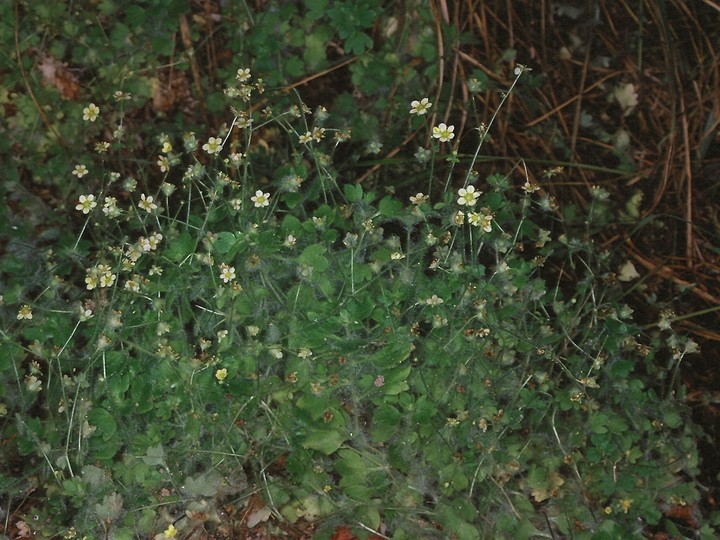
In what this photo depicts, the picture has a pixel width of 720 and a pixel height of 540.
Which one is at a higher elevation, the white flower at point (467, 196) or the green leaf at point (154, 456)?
the white flower at point (467, 196)

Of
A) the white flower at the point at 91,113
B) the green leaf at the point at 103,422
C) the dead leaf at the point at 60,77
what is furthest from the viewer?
the dead leaf at the point at 60,77

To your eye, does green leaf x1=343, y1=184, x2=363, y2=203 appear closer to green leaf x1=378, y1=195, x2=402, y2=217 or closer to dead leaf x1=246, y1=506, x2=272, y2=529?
green leaf x1=378, y1=195, x2=402, y2=217

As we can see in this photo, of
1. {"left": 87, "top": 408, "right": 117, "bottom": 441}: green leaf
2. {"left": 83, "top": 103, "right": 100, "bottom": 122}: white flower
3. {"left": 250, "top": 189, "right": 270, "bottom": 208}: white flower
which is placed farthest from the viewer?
{"left": 83, "top": 103, "right": 100, "bottom": 122}: white flower

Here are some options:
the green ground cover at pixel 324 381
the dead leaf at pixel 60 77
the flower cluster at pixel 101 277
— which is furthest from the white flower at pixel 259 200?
the dead leaf at pixel 60 77

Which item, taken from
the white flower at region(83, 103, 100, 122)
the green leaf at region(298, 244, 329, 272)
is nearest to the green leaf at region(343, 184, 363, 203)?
the green leaf at region(298, 244, 329, 272)

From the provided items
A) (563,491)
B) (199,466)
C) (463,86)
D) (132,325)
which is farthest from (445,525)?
(463,86)

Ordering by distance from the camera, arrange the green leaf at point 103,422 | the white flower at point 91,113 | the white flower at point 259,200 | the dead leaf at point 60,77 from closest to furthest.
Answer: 1. the green leaf at point 103,422
2. the white flower at point 259,200
3. the white flower at point 91,113
4. the dead leaf at point 60,77

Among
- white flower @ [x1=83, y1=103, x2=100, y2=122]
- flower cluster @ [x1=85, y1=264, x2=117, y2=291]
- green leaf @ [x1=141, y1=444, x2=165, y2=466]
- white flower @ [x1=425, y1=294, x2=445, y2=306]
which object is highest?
white flower @ [x1=83, y1=103, x2=100, y2=122]

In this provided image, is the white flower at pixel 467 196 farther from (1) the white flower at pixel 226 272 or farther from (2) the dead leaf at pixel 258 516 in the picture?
(2) the dead leaf at pixel 258 516

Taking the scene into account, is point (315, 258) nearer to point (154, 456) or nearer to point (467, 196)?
point (467, 196)

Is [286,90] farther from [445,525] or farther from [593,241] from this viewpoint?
[445,525]
